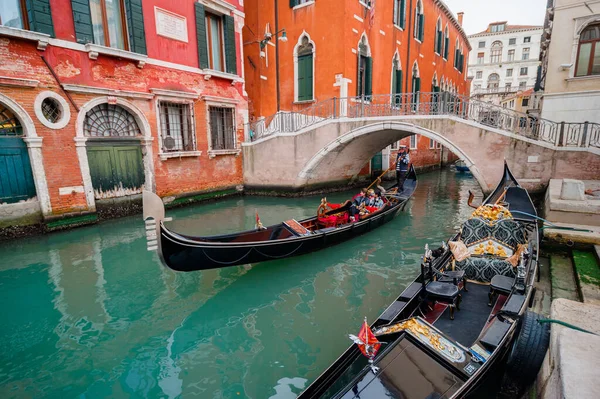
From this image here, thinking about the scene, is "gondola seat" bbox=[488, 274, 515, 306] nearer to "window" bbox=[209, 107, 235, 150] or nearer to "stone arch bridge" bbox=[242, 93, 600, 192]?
"stone arch bridge" bbox=[242, 93, 600, 192]

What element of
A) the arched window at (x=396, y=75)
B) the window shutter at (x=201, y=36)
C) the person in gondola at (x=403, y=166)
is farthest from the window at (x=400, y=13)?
the window shutter at (x=201, y=36)

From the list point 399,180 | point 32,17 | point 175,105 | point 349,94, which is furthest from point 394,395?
point 349,94

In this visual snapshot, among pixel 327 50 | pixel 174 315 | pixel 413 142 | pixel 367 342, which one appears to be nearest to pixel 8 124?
pixel 174 315

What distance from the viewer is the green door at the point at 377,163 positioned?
1202 centimetres

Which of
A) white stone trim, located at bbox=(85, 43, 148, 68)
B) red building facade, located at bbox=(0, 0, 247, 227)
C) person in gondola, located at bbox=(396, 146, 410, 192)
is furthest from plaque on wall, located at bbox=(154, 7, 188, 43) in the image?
person in gondola, located at bbox=(396, 146, 410, 192)

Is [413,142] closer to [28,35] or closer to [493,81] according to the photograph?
[28,35]

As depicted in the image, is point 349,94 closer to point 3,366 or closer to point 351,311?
point 351,311

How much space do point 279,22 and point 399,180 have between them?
640 centimetres

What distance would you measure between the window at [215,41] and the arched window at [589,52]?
899 cm

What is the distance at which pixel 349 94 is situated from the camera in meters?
9.36

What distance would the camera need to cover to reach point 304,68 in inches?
389

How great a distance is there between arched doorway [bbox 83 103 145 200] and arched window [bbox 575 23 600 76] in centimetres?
1065

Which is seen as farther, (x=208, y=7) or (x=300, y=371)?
(x=208, y=7)

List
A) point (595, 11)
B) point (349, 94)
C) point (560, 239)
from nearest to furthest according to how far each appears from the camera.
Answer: point (560, 239) < point (595, 11) < point (349, 94)
